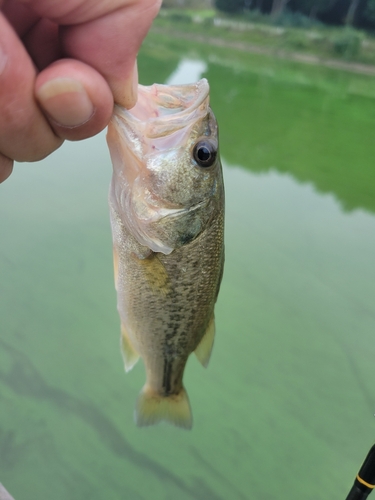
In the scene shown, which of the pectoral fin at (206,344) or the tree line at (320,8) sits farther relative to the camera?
the tree line at (320,8)

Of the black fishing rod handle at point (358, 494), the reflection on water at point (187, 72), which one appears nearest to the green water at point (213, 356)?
the black fishing rod handle at point (358, 494)

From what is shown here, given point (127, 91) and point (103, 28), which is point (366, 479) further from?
point (103, 28)

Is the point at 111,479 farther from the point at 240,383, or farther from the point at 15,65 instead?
the point at 15,65

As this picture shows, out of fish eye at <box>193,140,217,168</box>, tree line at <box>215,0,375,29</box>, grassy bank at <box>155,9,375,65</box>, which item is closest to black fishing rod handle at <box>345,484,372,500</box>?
fish eye at <box>193,140,217,168</box>

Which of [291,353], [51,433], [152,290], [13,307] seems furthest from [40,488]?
[291,353]

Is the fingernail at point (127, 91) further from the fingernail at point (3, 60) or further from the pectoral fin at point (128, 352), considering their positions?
the pectoral fin at point (128, 352)

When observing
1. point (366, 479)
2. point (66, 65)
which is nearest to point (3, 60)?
point (66, 65)
